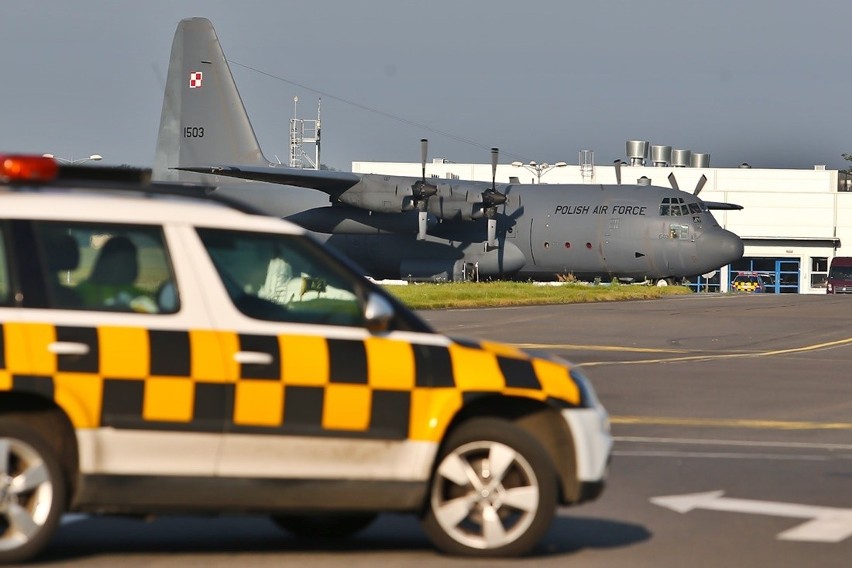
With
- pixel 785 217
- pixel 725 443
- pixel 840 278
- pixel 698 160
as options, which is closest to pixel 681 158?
pixel 698 160

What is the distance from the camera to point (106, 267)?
7.04 m

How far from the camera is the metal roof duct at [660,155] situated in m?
96.6

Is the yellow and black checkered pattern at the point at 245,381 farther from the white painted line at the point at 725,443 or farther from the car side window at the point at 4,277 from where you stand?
the white painted line at the point at 725,443

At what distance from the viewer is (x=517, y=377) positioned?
728 centimetres

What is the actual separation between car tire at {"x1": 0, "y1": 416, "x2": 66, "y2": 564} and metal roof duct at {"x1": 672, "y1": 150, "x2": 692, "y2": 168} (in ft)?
302

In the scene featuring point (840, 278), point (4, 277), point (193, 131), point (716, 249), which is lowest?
point (840, 278)

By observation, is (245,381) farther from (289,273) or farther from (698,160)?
(698,160)

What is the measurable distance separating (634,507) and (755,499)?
0.87 meters

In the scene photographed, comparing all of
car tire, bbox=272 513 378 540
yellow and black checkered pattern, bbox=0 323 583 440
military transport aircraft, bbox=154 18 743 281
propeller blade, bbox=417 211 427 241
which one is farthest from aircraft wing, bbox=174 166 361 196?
yellow and black checkered pattern, bbox=0 323 583 440

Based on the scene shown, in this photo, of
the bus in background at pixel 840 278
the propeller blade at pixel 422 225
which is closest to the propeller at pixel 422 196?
the propeller blade at pixel 422 225

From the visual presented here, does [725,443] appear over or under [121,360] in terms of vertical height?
under

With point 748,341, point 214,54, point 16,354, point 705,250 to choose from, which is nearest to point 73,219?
point 16,354

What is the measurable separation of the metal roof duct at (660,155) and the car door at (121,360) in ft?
300

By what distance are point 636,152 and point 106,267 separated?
90838 millimetres
